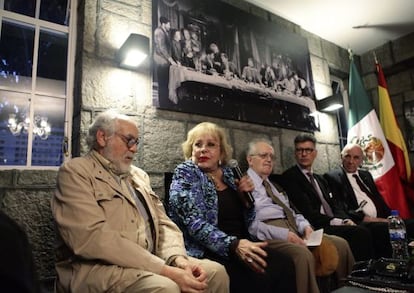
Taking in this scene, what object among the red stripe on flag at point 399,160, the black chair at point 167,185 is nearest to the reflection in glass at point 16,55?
the black chair at point 167,185

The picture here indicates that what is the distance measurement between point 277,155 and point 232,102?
699 millimetres

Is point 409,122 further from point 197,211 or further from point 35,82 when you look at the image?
point 35,82

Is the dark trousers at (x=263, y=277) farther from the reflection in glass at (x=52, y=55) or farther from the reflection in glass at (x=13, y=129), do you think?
the reflection in glass at (x=52, y=55)

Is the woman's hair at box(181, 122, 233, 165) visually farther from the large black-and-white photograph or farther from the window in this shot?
the window

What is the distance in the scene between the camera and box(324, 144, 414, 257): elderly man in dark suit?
2135mm

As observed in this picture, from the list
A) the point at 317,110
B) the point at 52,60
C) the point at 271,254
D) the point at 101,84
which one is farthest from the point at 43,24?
the point at 317,110

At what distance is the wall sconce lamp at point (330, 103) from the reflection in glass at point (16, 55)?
2708 millimetres

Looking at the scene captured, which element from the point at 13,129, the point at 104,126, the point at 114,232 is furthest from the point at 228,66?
the point at 114,232

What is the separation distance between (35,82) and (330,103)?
8.80 feet

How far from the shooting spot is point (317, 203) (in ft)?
7.30

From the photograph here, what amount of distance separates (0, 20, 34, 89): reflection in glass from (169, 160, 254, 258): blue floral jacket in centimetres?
111

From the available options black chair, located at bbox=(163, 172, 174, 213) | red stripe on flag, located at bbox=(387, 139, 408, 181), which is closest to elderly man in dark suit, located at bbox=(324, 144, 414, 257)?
red stripe on flag, located at bbox=(387, 139, 408, 181)

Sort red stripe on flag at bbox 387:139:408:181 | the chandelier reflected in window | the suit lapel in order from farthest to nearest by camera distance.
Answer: red stripe on flag at bbox 387:139:408:181 < the suit lapel < the chandelier reflected in window

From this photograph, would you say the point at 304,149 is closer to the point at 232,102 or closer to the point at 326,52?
the point at 232,102
